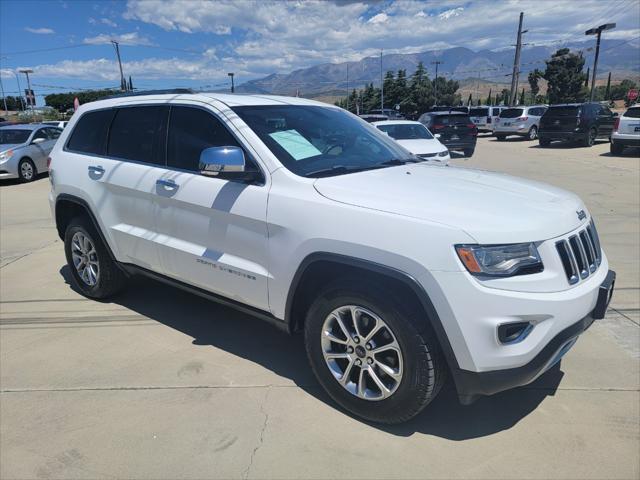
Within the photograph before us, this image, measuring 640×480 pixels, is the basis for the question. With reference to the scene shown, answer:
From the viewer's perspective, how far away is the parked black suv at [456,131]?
17266 millimetres

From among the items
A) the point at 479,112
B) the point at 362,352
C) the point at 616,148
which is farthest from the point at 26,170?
the point at 479,112

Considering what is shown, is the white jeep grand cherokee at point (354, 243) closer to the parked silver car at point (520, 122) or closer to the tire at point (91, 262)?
the tire at point (91, 262)

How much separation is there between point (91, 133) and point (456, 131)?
1496cm

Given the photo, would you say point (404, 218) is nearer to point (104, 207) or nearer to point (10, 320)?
point (104, 207)

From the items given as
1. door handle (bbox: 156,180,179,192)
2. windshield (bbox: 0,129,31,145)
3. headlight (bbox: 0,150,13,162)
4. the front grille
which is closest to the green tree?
windshield (bbox: 0,129,31,145)

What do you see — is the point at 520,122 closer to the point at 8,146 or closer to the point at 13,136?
the point at 13,136

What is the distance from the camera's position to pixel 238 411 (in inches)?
118

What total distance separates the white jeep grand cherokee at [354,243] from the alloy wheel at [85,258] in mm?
536

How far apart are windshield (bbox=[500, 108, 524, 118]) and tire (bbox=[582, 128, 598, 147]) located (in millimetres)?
5012

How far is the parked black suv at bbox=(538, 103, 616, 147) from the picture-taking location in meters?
19.3

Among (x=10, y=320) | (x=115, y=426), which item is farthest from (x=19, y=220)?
(x=115, y=426)

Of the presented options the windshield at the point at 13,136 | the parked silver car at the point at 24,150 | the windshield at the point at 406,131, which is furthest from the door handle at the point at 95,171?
the windshield at the point at 13,136

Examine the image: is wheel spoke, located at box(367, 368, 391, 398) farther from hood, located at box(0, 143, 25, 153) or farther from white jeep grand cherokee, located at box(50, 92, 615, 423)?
hood, located at box(0, 143, 25, 153)

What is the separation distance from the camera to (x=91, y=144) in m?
4.45
